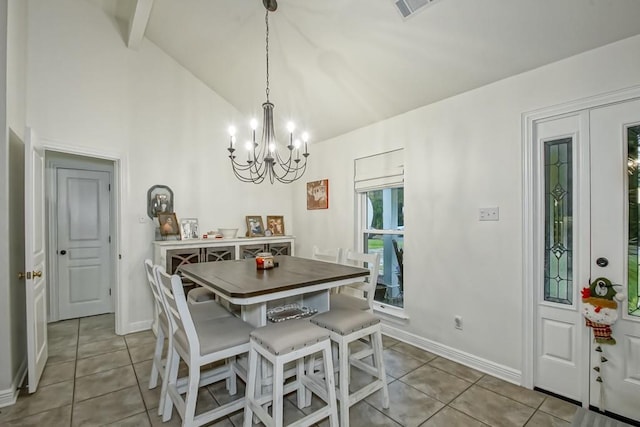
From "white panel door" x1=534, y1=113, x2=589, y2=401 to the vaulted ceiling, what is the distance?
0.59m

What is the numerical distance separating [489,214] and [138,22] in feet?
12.6

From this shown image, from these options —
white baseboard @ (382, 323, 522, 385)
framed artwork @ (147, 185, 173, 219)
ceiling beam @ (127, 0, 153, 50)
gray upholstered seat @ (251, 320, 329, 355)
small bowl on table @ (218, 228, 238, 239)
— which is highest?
ceiling beam @ (127, 0, 153, 50)

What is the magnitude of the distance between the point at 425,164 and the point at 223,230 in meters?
2.61

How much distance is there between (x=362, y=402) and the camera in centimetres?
215

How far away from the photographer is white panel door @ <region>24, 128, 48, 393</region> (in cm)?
223

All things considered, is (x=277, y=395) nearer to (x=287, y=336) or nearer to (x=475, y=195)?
(x=287, y=336)

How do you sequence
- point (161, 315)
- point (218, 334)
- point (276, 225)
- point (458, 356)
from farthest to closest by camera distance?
1. point (276, 225)
2. point (458, 356)
3. point (161, 315)
4. point (218, 334)

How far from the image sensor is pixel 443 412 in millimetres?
2059

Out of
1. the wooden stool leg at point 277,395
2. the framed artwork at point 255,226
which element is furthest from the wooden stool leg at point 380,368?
the framed artwork at point 255,226

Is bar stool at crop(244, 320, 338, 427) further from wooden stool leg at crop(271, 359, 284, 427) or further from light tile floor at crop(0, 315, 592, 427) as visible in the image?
light tile floor at crop(0, 315, 592, 427)

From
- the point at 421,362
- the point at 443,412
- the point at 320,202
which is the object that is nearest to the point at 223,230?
the point at 320,202

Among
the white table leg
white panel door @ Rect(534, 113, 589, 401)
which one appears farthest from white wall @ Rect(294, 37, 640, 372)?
the white table leg

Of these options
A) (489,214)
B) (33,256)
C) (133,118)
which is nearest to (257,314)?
(33,256)

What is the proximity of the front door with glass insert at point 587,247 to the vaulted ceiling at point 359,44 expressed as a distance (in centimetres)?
59
